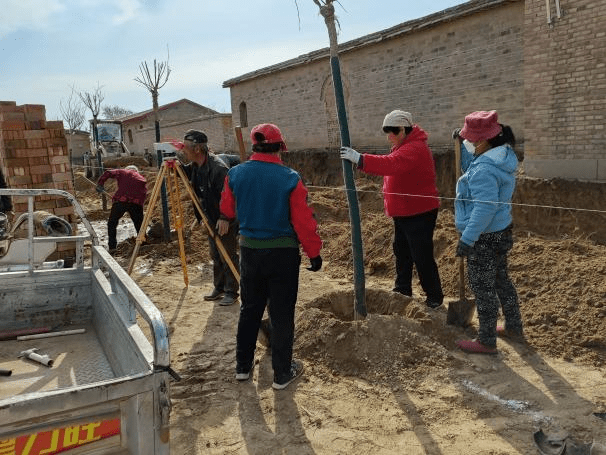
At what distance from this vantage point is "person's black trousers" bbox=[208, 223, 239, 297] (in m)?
5.27

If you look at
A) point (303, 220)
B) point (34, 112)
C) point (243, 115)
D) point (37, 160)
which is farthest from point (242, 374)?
point (243, 115)

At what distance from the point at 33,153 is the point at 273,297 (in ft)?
13.9

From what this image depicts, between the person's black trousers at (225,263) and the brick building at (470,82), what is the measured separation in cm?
561

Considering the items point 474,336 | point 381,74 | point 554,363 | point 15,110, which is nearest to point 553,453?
point 554,363

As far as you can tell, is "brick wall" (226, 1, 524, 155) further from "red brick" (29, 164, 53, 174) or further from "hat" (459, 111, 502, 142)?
"red brick" (29, 164, 53, 174)

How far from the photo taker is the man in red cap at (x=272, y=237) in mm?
3164

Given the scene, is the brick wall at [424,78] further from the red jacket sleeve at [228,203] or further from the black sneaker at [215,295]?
the red jacket sleeve at [228,203]

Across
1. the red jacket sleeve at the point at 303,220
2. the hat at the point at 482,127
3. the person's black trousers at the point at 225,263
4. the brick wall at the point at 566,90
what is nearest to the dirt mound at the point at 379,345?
the red jacket sleeve at the point at 303,220

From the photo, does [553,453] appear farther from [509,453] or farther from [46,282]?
[46,282]

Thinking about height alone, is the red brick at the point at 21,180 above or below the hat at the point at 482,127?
above

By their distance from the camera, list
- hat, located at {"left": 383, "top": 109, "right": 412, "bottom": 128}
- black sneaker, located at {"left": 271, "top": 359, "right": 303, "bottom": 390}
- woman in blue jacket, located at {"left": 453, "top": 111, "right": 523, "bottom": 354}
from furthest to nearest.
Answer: hat, located at {"left": 383, "top": 109, "right": 412, "bottom": 128} < woman in blue jacket, located at {"left": 453, "top": 111, "right": 523, "bottom": 354} < black sneaker, located at {"left": 271, "top": 359, "right": 303, "bottom": 390}

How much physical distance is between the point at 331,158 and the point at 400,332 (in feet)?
41.1

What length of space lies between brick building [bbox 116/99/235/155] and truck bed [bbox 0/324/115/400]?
21088mm

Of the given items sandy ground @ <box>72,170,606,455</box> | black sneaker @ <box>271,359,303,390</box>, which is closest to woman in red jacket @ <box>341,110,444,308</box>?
sandy ground @ <box>72,170,606,455</box>
